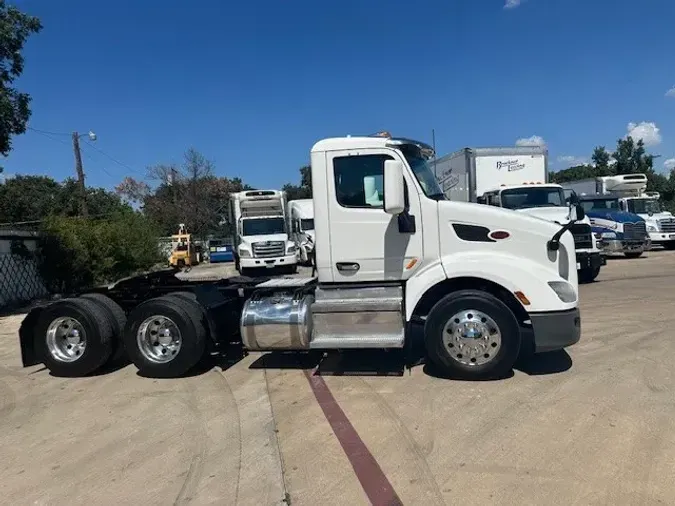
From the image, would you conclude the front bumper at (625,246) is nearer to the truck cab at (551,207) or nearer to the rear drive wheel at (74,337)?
the truck cab at (551,207)

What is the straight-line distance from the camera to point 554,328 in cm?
566

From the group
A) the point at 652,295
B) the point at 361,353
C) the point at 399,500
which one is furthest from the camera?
the point at 652,295

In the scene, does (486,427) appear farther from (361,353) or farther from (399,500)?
(361,353)

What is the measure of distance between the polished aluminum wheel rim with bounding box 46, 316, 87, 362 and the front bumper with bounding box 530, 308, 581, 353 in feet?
18.2

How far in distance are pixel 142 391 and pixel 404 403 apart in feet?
10.1

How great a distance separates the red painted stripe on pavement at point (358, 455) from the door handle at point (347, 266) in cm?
138

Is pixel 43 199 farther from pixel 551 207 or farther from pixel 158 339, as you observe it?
pixel 158 339

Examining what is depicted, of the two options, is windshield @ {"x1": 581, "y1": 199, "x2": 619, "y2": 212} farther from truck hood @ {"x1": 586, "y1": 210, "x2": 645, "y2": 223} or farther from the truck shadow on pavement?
the truck shadow on pavement

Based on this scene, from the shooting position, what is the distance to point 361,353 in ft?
24.2

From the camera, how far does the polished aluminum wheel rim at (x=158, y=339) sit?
21.7 ft

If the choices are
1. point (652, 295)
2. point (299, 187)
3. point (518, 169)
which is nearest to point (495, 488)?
point (652, 295)

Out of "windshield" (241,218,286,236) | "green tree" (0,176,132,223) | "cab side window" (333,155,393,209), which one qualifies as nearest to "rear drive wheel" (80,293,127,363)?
"cab side window" (333,155,393,209)

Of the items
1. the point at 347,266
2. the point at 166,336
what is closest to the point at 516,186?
the point at 347,266

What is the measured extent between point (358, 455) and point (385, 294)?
2269 millimetres
